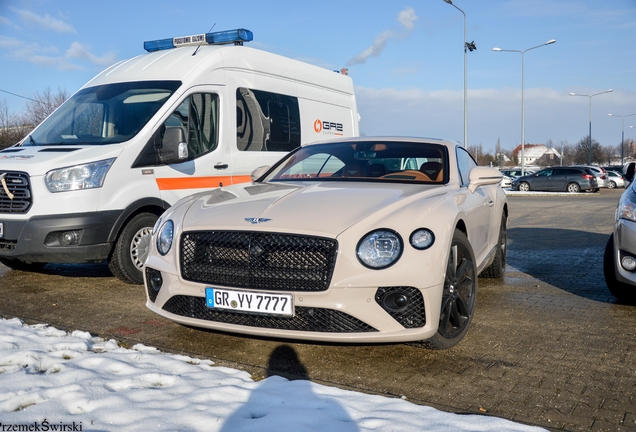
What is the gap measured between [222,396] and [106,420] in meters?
0.60

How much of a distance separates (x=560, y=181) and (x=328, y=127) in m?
28.1

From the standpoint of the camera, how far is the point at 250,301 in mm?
3900

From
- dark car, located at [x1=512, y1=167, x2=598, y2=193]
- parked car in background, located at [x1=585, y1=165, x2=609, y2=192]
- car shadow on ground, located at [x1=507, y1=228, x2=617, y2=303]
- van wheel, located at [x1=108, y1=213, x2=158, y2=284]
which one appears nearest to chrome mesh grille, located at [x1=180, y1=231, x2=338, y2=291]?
van wheel, located at [x1=108, y1=213, x2=158, y2=284]

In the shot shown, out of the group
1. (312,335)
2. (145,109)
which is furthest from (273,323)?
(145,109)

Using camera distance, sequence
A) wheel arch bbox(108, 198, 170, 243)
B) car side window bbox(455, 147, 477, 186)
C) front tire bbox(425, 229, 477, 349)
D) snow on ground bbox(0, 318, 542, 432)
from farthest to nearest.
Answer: wheel arch bbox(108, 198, 170, 243) → car side window bbox(455, 147, 477, 186) → front tire bbox(425, 229, 477, 349) → snow on ground bbox(0, 318, 542, 432)

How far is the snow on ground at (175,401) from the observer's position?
2.93 m

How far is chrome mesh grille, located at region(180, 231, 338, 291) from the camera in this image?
3.84 m

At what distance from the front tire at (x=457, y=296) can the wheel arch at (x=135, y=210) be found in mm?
3571

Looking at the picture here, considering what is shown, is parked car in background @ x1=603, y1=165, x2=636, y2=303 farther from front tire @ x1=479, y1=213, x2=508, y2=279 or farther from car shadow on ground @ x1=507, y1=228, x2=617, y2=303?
front tire @ x1=479, y1=213, x2=508, y2=279

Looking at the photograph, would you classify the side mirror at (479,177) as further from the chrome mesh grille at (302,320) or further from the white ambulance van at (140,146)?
the white ambulance van at (140,146)

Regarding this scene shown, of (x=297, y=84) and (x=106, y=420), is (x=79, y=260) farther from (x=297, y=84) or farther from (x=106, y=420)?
(x=297, y=84)

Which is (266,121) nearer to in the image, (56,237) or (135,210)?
(135,210)

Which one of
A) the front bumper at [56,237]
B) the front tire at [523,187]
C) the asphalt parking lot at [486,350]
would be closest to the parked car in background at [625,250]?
the asphalt parking lot at [486,350]

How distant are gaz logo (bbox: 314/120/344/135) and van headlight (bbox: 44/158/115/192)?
410cm
